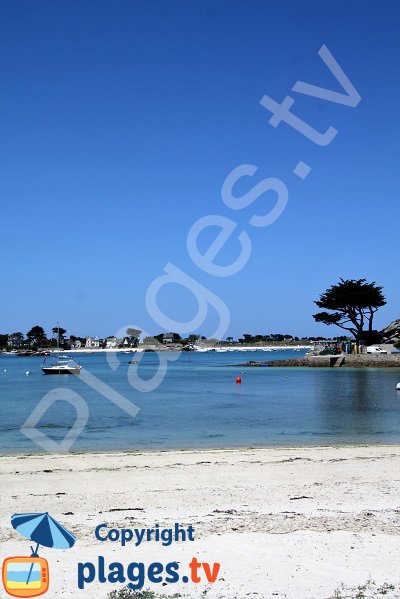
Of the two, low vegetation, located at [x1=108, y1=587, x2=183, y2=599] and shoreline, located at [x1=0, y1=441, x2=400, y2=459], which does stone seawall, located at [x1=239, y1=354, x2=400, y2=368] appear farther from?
low vegetation, located at [x1=108, y1=587, x2=183, y2=599]

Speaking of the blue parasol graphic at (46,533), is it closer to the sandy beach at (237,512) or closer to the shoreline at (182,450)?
the sandy beach at (237,512)

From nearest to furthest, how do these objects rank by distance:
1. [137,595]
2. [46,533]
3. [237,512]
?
[137,595] → [46,533] → [237,512]

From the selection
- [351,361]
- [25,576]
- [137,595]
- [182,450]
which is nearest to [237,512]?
[137,595]

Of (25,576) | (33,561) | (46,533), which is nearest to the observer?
(25,576)

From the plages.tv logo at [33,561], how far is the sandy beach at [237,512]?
0.12 meters

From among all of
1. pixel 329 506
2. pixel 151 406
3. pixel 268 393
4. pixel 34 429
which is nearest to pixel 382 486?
pixel 329 506

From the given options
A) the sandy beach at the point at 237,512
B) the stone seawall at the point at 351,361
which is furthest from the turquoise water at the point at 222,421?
the stone seawall at the point at 351,361

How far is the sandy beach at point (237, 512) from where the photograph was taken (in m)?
5.80

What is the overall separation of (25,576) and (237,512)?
325 cm

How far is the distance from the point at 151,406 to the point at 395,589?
25.9m

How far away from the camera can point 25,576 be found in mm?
5852

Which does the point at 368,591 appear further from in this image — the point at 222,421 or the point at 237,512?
the point at 222,421

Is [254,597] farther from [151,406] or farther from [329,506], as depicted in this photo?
[151,406]

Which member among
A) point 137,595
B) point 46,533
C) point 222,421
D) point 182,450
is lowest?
point 222,421
